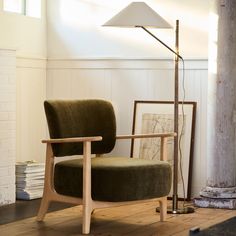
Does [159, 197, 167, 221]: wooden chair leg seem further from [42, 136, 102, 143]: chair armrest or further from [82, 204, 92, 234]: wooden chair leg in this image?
[42, 136, 102, 143]: chair armrest

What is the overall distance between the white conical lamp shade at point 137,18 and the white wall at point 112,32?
70 cm

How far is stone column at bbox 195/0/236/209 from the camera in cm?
502

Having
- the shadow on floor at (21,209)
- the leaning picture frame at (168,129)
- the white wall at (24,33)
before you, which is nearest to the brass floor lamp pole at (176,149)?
the leaning picture frame at (168,129)

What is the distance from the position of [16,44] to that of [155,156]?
1.51 meters

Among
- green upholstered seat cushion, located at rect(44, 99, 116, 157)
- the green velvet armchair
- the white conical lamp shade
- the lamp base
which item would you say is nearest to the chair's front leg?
the green velvet armchair

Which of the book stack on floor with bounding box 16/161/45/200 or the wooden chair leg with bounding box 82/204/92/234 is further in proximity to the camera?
the book stack on floor with bounding box 16/161/45/200

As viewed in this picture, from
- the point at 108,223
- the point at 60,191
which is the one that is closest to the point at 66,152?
the point at 60,191

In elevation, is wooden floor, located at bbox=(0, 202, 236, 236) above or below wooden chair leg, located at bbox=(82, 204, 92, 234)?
below

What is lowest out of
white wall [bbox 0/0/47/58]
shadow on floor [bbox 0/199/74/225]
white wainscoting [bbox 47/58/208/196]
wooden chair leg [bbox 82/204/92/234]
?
shadow on floor [bbox 0/199/74/225]

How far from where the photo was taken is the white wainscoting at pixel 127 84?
539 cm

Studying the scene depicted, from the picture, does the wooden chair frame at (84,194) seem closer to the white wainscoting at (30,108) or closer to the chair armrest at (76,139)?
the chair armrest at (76,139)

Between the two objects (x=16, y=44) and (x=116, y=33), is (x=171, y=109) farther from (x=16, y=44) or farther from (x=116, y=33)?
(x=16, y=44)

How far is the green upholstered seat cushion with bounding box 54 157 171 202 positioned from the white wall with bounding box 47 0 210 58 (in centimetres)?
142

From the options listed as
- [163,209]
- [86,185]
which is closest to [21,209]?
[86,185]
